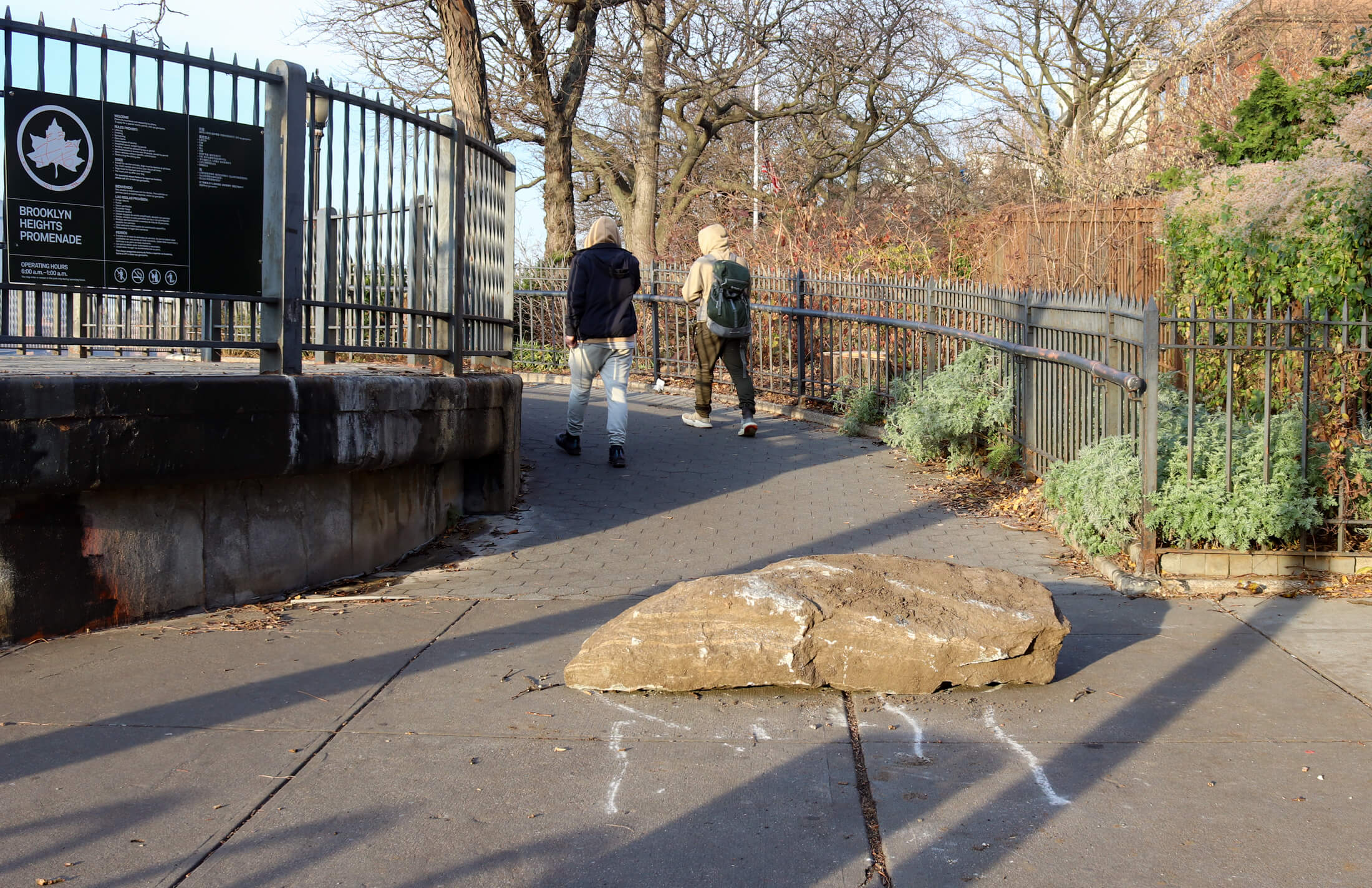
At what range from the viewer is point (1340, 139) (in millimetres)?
9992

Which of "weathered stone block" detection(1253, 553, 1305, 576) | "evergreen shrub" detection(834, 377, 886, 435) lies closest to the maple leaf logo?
"weathered stone block" detection(1253, 553, 1305, 576)

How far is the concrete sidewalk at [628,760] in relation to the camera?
123 inches

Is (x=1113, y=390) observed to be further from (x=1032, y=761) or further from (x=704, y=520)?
(x=1032, y=761)

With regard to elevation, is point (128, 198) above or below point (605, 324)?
above

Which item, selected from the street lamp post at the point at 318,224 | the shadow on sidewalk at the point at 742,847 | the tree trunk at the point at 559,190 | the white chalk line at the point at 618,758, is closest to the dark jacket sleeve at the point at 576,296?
the street lamp post at the point at 318,224

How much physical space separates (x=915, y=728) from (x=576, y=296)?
5978mm

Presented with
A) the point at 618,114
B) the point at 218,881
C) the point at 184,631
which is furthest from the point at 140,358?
the point at 618,114

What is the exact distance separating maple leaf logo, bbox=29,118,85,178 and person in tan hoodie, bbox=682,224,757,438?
6404 millimetres

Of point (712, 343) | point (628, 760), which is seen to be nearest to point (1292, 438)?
point (628, 760)

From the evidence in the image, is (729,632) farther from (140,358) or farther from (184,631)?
(140,358)

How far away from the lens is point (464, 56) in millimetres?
13672

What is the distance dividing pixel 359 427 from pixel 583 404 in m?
3.59

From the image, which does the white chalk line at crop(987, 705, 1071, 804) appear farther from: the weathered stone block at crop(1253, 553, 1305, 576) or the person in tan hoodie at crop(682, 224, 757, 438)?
the person in tan hoodie at crop(682, 224, 757, 438)

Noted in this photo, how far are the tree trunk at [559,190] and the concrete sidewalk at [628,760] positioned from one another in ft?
54.9
